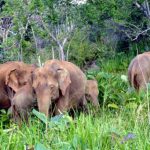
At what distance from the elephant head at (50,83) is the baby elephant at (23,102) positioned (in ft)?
0.85

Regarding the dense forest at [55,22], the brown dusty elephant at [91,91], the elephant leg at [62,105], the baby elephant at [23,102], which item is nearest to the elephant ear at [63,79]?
Result: the elephant leg at [62,105]

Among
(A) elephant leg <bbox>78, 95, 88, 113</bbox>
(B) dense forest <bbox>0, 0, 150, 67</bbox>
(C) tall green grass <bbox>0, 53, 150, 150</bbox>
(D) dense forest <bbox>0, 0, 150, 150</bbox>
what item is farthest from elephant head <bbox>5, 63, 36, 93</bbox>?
(C) tall green grass <bbox>0, 53, 150, 150</bbox>

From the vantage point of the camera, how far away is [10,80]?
25.6ft

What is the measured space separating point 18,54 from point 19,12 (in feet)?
2.87

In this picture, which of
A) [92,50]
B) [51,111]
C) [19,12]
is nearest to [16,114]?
[51,111]

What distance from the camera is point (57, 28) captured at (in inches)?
442

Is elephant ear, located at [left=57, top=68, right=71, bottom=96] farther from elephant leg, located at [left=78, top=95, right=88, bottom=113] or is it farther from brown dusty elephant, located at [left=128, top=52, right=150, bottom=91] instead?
brown dusty elephant, located at [left=128, top=52, right=150, bottom=91]

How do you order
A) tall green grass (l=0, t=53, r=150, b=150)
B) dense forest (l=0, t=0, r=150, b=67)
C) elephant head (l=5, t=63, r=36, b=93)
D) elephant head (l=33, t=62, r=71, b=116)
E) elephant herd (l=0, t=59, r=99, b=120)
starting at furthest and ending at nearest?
dense forest (l=0, t=0, r=150, b=67), elephant head (l=5, t=63, r=36, b=93), elephant herd (l=0, t=59, r=99, b=120), elephant head (l=33, t=62, r=71, b=116), tall green grass (l=0, t=53, r=150, b=150)

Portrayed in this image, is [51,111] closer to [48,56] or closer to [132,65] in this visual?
[132,65]

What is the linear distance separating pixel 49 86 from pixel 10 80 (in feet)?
4.22

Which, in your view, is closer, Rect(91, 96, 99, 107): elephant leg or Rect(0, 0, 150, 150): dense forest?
Rect(0, 0, 150, 150): dense forest

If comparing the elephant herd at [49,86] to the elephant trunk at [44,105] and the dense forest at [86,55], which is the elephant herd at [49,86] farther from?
the dense forest at [86,55]

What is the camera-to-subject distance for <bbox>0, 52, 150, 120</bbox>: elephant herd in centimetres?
672

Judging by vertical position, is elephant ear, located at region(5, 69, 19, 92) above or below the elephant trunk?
above
